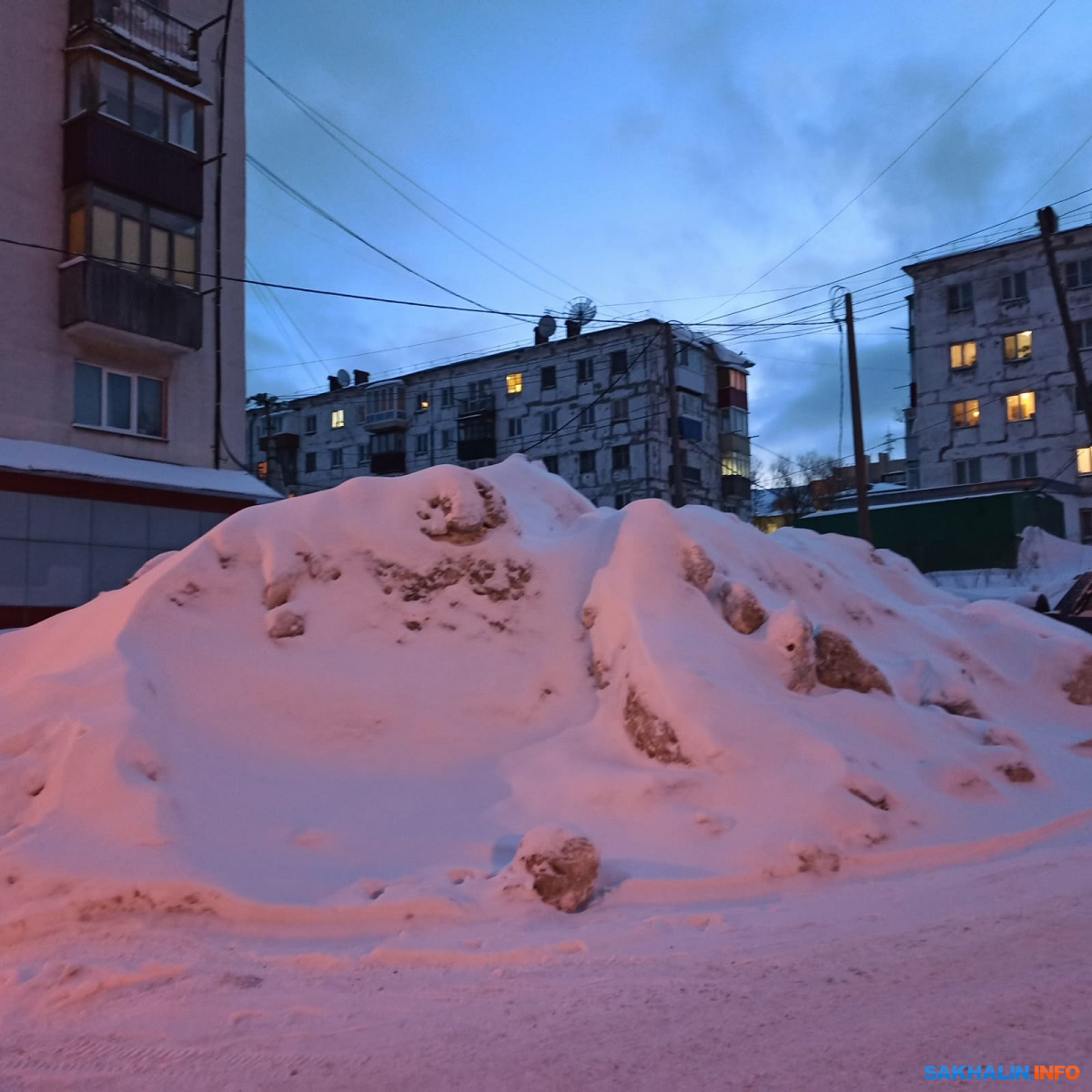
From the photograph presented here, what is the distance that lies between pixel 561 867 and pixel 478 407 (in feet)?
135

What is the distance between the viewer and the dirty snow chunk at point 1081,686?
955 cm

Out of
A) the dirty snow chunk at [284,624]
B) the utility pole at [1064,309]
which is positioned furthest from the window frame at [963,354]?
the dirty snow chunk at [284,624]

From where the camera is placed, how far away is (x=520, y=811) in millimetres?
6199

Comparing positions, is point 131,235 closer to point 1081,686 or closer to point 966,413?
point 1081,686

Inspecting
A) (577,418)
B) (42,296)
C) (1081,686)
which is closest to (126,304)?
(42,296)

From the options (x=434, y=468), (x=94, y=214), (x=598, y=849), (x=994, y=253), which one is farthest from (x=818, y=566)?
(x=994, y=253)

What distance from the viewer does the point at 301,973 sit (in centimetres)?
417

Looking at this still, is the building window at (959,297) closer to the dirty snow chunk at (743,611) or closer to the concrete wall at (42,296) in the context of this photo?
the concrete wall at (42,296)

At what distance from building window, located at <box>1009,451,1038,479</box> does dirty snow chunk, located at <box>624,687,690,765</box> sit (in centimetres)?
3263

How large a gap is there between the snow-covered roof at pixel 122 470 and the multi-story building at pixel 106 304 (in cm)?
4

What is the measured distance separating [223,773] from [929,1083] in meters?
4.59

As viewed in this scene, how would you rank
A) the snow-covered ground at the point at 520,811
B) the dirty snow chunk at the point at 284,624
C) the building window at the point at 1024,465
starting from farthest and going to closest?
the building window at the point at 1024,465, the dirty snow chunk at the point at 284,624, the snow-covered ground at the point at 520,811

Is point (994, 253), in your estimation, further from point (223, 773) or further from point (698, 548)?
point (223, 773)

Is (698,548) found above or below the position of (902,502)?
below
